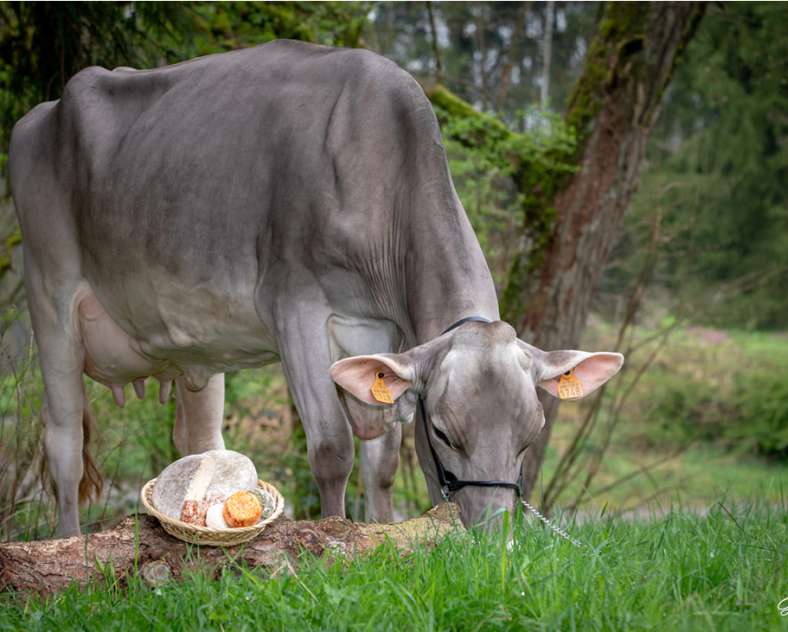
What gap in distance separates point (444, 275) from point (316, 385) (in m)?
0.73

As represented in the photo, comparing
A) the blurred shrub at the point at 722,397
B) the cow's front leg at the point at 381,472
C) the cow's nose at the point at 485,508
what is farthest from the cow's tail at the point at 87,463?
the blurred shrub at the point at 722,397

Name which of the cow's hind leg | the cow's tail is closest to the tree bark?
the cow's tail

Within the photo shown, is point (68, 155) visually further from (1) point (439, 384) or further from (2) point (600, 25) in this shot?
(2) point (600, 25)

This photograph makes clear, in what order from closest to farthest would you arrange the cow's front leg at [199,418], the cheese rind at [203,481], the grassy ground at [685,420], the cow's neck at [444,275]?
the cheese rind at [203,481]
the cow's neck at [444,275]
the cow's front leg at [199,418]
the grassy ground at [685,420]

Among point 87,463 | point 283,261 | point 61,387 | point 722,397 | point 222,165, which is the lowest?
point 722,397

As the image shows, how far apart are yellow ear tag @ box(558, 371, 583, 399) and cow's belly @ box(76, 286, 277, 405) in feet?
4.87

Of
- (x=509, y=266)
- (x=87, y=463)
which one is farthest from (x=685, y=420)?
(x=87, y=463)

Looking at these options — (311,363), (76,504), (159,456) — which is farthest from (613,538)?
(159,456)

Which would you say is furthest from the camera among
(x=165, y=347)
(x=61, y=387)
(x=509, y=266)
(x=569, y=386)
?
(x=509, y=266)

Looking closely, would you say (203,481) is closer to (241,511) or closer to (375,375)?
(241,511)

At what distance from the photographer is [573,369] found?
4098 mm

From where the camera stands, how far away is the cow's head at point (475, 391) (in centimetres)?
370

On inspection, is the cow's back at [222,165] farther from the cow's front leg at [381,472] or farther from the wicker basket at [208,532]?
the wicker basket at [208,532]

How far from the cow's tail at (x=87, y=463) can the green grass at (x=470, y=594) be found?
2.53 m
